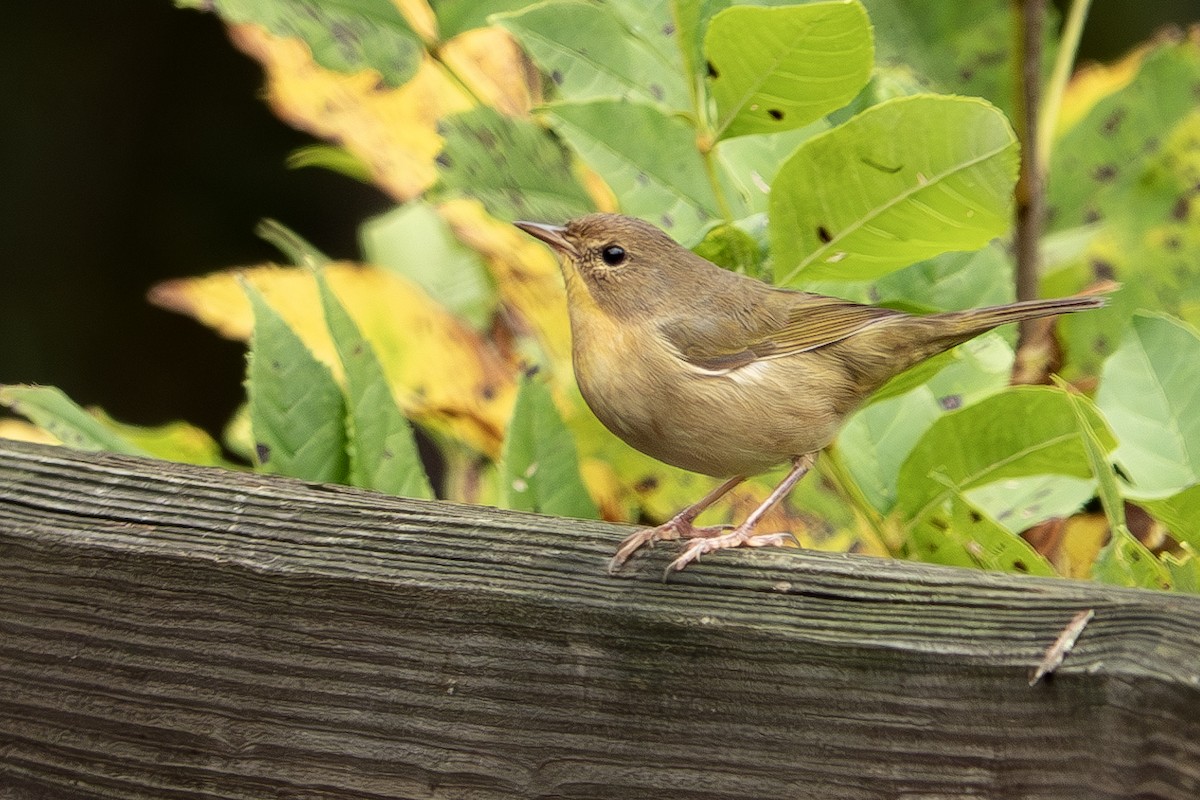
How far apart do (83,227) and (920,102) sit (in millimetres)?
4519

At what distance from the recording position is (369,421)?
183 cm

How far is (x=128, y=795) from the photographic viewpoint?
1455 millimetres

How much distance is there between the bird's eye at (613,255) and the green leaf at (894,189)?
1.63 ft

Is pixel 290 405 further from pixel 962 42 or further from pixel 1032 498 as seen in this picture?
pixel 962 42

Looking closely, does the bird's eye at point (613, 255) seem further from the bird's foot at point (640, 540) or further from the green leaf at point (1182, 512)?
the green leaf at point (1182, 512)

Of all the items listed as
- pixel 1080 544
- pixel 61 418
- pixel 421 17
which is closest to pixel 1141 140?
pixel 1080 544

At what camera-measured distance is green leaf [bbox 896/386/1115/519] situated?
166 cm

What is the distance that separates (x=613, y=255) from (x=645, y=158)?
358 millimetres

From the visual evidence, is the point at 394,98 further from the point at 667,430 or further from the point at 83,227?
the point at 83,227

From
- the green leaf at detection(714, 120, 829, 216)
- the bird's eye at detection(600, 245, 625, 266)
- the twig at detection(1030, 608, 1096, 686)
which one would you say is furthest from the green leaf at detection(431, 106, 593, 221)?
the twig at detection(1030, 608, 1096, 686)

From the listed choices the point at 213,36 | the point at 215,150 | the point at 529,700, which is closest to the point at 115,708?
the point at 529,700

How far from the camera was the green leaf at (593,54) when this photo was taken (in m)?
1.88

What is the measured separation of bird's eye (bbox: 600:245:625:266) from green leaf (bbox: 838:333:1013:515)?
48 cm

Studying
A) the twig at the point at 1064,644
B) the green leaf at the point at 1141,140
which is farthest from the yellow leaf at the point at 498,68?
the twig at the point at 1064,644
